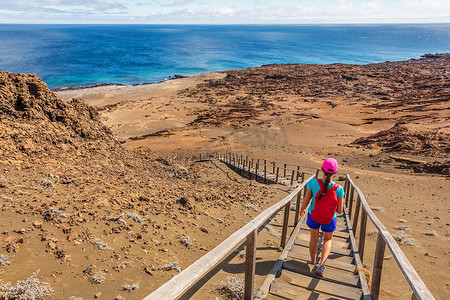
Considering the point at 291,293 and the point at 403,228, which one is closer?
the point at 291,293

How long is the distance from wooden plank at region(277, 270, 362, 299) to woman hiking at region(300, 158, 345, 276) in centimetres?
19

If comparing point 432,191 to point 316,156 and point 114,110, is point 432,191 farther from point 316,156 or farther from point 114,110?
point 114,110

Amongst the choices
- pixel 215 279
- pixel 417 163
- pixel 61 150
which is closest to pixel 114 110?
pixel 61 150

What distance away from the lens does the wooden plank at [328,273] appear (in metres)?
4.19

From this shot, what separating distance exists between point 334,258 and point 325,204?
124 centimetres

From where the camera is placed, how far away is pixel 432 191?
11977mm

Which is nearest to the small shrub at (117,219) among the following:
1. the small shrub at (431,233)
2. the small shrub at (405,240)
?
the small shrub at (405,240)

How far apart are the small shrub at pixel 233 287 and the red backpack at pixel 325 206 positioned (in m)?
1.63

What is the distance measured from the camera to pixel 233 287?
4.24 meters

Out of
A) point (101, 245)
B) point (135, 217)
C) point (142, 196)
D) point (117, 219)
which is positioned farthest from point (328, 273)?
point (142, 196)

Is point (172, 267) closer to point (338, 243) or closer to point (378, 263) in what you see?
point (378, 263)


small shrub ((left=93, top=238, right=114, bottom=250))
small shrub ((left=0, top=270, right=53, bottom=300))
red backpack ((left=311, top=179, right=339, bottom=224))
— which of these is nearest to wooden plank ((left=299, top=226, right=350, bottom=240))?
red backpack ((left=311, top=179, right=339, bottom=224))

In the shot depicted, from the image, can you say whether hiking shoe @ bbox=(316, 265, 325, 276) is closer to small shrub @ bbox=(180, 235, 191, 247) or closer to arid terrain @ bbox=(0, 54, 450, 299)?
arid terrain @ bbox=(0, 54, 450, 299)

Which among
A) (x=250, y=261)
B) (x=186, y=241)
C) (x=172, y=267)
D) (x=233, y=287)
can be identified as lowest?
(x=186, y=241)
